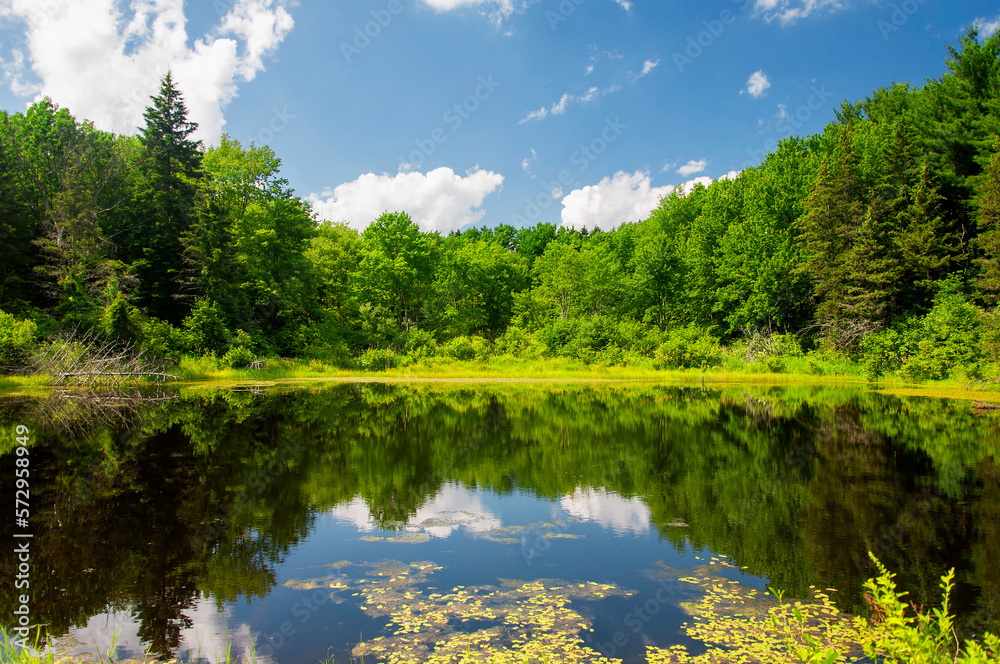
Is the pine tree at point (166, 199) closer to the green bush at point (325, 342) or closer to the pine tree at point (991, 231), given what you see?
the green bush at point (325, 342)

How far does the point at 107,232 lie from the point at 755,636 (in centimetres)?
4582

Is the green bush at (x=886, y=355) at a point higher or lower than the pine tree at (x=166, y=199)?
lower

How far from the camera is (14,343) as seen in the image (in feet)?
92.1

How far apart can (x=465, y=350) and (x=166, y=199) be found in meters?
24.3

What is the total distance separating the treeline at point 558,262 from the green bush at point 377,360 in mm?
185

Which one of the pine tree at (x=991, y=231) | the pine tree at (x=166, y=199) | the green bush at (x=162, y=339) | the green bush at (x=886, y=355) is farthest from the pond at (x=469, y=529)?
the pine tree at (x=166, y=199)

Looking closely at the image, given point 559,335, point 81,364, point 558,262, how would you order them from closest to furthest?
point 81,364 → point 559,335 → point 558,262

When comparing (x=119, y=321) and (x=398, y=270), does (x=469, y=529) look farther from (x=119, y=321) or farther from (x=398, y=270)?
(x=398, y=270)

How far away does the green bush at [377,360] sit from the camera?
41719 millimetres

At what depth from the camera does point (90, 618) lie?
227 inches

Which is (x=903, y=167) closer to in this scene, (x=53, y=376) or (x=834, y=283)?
(x=834, y=283)

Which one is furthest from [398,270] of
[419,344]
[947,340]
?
[947,340]

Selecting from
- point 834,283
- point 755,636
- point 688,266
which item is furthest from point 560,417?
point 688,266

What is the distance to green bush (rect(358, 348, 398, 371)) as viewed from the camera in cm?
4172
